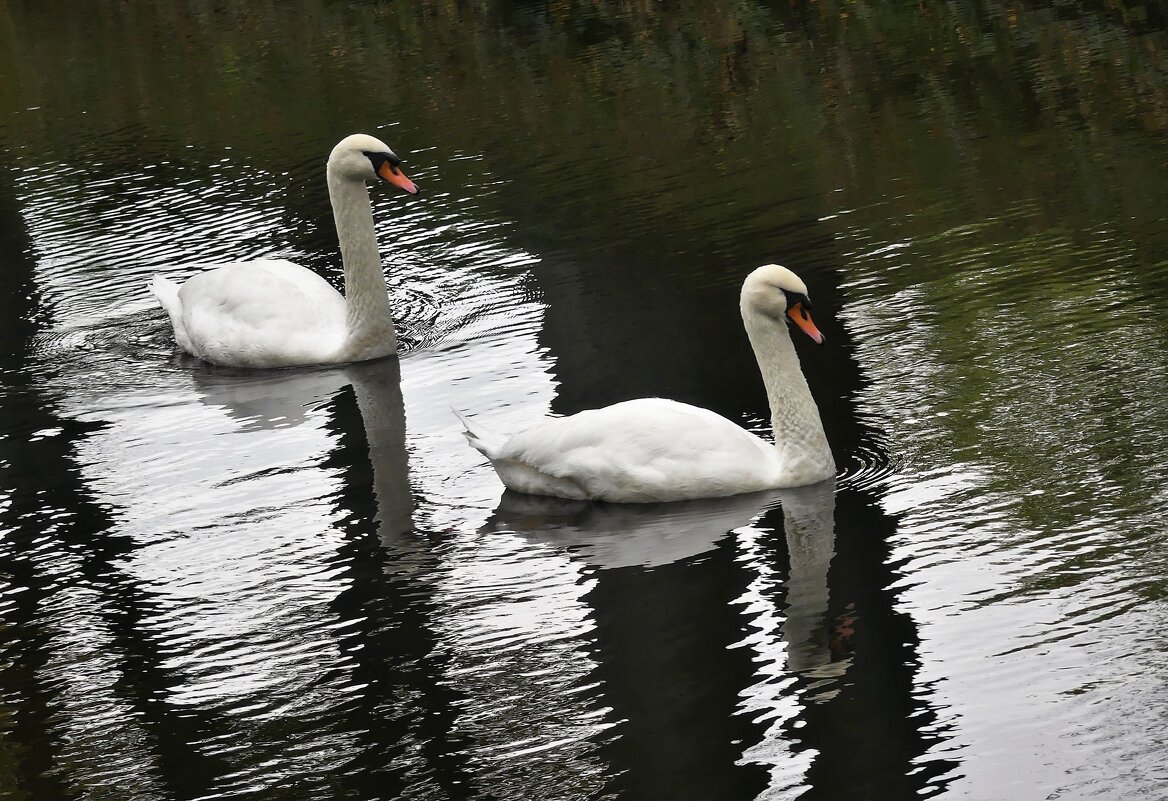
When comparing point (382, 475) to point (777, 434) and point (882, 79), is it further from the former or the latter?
point (882, 79)

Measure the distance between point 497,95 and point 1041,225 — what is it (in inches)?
420

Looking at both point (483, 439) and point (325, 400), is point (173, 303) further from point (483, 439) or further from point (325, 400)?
point (483, 439)

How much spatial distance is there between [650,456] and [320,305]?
4.59 metres

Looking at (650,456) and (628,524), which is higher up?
(650,456)

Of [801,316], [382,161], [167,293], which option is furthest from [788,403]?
[167,293]

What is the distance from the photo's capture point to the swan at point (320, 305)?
12227 millimetres

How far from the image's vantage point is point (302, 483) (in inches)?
384

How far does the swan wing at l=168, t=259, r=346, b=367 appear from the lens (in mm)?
12289

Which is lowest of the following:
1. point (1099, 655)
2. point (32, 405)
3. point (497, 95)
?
point (1099, 655)

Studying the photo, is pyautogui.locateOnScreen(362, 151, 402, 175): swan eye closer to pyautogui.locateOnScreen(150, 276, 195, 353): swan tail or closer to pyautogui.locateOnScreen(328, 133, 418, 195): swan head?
pyautogui.locateOnScreen(328, 133, 418, 195): swan head

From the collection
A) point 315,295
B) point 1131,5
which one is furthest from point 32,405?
point 1131,5

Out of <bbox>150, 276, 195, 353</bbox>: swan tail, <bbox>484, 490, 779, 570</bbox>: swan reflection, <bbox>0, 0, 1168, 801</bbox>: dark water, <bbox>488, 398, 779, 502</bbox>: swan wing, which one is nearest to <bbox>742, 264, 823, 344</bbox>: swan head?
<bbox>488, 398, 779, 502</bbox>: swan wing

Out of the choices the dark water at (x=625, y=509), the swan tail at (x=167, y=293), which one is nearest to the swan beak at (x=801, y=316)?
the dark water at (x=625, y=509)

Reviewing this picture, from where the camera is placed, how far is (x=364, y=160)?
12273 millimetres
